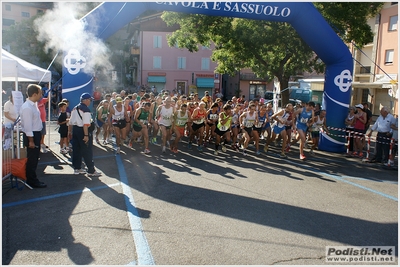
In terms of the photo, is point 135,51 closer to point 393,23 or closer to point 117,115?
point 393,23

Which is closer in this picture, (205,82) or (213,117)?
(213,117)

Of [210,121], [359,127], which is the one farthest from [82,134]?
[359,127]

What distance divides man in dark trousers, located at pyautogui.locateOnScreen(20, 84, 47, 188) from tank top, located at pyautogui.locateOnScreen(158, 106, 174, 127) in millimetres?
4088

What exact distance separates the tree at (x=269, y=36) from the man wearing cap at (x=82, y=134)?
952cm

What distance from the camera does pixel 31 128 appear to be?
618 centimetres

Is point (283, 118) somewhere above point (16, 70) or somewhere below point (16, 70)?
below

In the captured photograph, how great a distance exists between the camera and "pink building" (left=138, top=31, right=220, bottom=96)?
43.2 m

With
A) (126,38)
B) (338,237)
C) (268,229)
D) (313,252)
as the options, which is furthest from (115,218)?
(126,38)

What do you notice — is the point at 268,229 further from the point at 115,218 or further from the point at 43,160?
the point at 43,160

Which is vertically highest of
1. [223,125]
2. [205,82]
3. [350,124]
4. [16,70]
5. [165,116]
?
[205,82]

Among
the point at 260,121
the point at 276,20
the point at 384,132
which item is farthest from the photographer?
the point at 260,121

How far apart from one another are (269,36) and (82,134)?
1014cm

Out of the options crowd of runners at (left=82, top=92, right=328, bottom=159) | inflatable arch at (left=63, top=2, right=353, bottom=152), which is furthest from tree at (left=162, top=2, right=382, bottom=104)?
crowd of runners at (left=82, top=92, right=328, bottom=159)

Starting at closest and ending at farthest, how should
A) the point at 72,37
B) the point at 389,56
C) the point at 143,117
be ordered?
the point at 72,37
the point at 143,117
the point at 389,56
